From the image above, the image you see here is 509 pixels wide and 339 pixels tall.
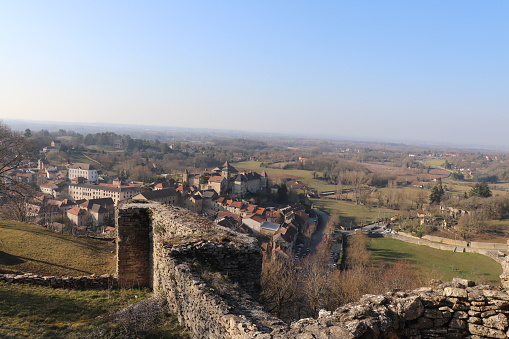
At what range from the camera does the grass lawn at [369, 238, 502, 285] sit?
29819 millimetres

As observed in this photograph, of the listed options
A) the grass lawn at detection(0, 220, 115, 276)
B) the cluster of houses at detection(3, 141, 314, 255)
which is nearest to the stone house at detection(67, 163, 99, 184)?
the cluster of houses at detection(3, 141, 314, 255)

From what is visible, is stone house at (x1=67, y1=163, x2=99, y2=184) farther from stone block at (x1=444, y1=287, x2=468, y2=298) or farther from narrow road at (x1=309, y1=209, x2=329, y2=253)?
stone block at (x1=444, y1=287, x2=468, y2=298)

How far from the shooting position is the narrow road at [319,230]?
4141 centimetres

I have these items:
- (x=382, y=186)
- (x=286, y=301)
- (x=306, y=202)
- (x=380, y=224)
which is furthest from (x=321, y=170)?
(x=286, y=301)

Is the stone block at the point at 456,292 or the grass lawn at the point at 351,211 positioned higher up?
the stone block at the point at 456,292

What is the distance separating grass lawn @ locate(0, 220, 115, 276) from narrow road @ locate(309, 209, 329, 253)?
96.1 ft

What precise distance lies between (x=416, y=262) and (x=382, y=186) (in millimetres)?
64580

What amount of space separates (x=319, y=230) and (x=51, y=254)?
140 ft

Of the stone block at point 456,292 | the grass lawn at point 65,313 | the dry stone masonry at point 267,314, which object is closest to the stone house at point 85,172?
the grass lawn at point 65,313

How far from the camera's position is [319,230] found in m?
49.9

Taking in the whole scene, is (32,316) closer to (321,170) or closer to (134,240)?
(134,240)

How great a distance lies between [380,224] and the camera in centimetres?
5319

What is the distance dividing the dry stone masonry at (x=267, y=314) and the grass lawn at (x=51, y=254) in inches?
219

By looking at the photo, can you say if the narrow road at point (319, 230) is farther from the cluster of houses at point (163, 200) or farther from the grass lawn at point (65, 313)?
the grass lawn at point (65, 313)
